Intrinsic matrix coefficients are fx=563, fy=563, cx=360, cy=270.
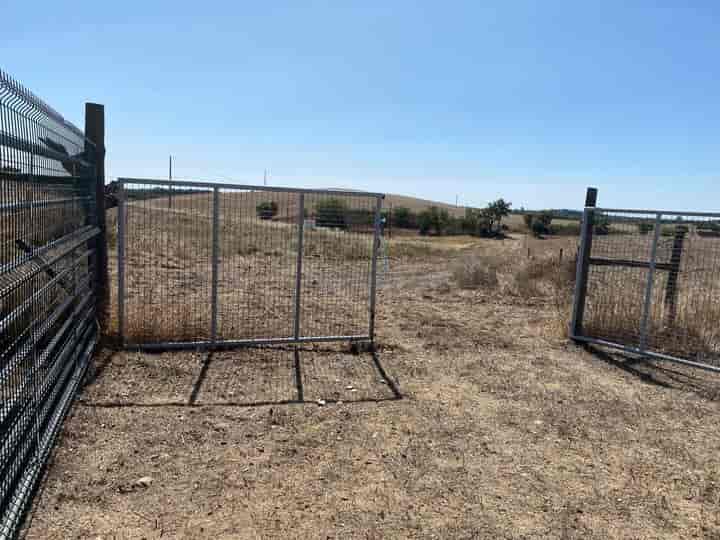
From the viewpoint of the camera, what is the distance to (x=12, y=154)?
2.92 metres

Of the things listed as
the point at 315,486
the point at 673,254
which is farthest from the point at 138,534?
the point at 673,254

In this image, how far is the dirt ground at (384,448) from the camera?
11.1 ft

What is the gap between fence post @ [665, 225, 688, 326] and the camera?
7.41 m

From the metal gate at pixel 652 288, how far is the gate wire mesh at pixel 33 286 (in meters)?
6.39

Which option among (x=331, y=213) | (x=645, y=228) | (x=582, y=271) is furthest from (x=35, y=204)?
(x=645, y=228)

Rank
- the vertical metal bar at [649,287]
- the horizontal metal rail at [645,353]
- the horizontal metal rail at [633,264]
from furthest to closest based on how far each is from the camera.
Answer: the horizontal metal rail at [633,264] < the vertical metal bar at [649,287] < the horizontal metal rail at [645,353]

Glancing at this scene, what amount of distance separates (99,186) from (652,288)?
7143mm

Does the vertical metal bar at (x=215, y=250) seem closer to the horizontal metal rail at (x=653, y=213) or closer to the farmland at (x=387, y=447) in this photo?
the farmland at (x=387, y=447)

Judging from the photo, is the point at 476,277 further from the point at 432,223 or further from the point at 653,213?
the point at 432,223

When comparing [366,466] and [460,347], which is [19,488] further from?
[460,347]

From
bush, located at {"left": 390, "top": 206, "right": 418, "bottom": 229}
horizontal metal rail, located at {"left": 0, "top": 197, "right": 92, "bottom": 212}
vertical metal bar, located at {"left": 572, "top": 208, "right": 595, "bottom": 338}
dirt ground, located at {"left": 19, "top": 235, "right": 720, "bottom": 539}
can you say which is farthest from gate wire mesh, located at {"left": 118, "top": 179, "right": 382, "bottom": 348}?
bush, located at {"left": 390, "top": 206, "right": 418, "bottom": 229}

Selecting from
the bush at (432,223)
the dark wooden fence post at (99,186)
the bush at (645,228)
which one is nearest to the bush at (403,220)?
the bush at (432,223)

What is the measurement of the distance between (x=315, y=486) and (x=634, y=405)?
3591 millimetres

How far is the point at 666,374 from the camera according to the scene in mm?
6723
